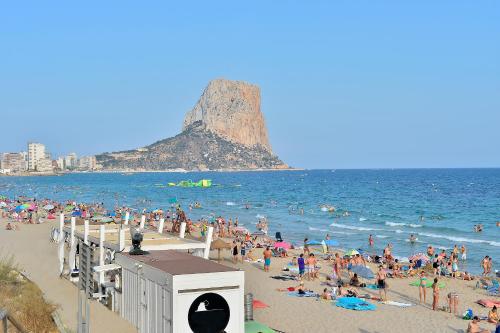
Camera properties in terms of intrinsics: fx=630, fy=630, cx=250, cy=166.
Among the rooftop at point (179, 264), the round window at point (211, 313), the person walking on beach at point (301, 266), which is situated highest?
the rooftop at point (179, 264)

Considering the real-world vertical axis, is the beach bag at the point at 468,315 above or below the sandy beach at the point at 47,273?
below

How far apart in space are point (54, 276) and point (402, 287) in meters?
12.8

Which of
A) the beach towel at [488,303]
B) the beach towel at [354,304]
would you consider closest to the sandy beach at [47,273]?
the beach towel at [354,304]

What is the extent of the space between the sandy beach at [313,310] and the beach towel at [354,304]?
0.84 ft

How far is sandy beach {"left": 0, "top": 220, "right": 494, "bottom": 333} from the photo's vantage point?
16922 mm

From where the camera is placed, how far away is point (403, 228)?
5125 centimetres

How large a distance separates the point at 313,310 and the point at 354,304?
1.37 metres

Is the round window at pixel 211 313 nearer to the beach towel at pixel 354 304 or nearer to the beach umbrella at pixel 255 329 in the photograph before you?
the beach umbrella at pixel 255 329

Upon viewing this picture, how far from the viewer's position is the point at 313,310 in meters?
19.3

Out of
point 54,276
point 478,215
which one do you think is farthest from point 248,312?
point 478,215

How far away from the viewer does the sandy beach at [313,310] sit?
666 inches

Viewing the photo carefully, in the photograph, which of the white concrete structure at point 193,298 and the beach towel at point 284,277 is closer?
the white concrete structure at point 193,298

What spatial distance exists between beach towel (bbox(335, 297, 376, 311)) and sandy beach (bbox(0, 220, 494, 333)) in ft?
0.84

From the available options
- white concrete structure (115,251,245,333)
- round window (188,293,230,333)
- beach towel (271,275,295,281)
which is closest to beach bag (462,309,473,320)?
beach towel (271,275,295,281)
